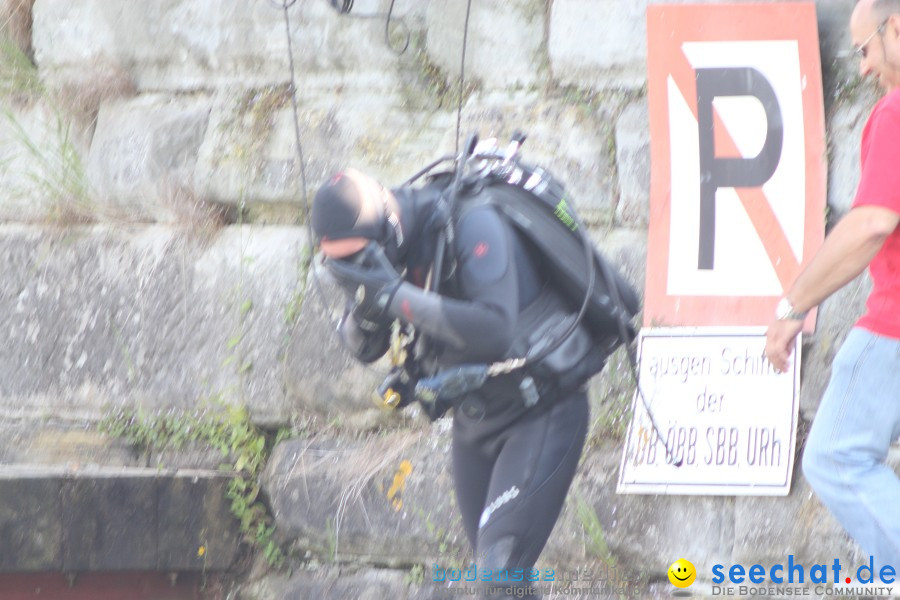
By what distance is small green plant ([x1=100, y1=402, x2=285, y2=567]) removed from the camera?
6.27m

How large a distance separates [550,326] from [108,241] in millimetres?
3914

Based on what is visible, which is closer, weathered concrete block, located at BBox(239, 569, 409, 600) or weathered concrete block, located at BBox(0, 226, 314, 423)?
weathered concrete block, located at BBox(239, 569, 409, 600)

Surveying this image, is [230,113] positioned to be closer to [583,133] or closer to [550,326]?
[583,133]

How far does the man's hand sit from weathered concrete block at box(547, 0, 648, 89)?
270 centimetres

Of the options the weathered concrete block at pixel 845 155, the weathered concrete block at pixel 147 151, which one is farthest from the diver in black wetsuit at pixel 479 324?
the weathered concrete block at pixel 147 151

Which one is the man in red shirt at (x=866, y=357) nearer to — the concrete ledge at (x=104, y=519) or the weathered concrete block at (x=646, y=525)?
the weathered concrete block at (x=646, y=525)

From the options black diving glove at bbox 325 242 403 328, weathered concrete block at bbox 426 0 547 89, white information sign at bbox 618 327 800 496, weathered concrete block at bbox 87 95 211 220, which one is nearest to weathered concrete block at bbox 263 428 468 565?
white information sign at bbox 618 327 800 496

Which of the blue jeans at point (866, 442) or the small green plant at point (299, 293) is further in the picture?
the small green plant at point (299, 293)

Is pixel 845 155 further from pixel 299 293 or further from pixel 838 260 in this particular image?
pixel 299 293

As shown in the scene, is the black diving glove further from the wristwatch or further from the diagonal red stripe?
the diagonal red stripe

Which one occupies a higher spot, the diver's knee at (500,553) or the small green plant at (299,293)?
the small green plant at (299,293)

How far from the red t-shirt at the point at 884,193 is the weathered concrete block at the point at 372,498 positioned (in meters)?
2.78

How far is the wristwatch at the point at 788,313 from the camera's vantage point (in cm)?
357

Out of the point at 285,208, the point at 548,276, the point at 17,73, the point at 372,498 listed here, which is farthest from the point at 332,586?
the point at 17,73
